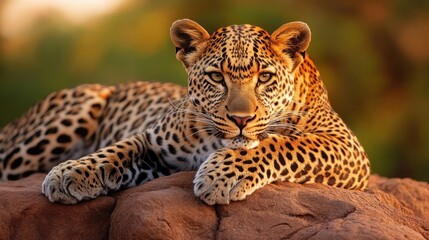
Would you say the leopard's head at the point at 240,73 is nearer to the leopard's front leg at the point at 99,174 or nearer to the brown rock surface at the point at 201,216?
the brown rock surface at the point at 201,216

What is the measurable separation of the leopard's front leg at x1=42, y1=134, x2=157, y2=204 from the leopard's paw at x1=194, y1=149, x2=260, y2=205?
38.7 inches

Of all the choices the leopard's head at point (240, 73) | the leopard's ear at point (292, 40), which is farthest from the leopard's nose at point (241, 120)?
the leopard's ear at point (292, 40)

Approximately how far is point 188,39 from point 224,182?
1783mm

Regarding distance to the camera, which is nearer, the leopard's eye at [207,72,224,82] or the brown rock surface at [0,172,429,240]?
the brown rock surface at [0,172,429,240]

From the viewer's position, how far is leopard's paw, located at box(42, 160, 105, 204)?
8672mm

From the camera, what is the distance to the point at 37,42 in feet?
76.4

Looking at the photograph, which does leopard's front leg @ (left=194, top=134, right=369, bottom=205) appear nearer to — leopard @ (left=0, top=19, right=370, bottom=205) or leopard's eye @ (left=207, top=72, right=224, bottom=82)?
leopard @ (left=0, top=19, right=370, bottom=205)

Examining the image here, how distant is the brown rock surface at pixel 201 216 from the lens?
26.0 feet

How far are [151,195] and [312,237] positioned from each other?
1.35m

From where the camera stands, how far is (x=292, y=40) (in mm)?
9438

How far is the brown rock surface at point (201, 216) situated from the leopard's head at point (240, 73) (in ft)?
1.72

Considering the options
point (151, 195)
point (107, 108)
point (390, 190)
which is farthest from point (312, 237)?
point (107, 108)

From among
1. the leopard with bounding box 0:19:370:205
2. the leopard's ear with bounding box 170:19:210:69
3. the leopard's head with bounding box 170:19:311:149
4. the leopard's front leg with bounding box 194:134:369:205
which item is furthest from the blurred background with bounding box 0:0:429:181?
the leopard's front leg with bounding box 194:134:369:205

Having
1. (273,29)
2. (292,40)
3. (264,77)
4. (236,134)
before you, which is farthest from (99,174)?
(273,29)
